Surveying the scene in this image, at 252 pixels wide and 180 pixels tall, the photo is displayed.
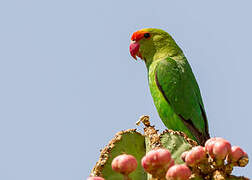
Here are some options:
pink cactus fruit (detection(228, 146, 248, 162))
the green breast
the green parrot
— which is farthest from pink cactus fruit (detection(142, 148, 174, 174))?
the green breast

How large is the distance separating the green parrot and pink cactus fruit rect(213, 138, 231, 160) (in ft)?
11.3

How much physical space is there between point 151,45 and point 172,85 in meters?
1.04

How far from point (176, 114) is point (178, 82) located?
1.75 feet

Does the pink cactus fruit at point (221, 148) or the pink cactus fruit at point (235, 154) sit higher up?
the pink cactus fruit at point (221, 148)

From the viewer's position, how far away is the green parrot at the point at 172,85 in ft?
18.8

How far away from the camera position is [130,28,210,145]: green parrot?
572 centimetres

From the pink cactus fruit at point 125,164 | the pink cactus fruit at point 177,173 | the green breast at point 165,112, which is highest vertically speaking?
the pink cactus fruit at point 125,164

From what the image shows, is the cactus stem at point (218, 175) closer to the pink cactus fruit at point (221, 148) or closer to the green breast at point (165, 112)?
the pink cactus fruit at point (221, 148)

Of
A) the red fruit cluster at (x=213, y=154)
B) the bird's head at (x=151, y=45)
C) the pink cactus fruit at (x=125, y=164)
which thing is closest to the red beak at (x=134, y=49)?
the bird's head at (x=151, y=45)

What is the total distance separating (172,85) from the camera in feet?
19.7

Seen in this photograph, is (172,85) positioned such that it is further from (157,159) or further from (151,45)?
(157,159)

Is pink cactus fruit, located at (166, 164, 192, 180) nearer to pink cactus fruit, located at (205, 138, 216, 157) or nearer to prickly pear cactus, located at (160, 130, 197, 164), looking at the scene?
pink cactus fruit, located at (205, 138, 216, 157)

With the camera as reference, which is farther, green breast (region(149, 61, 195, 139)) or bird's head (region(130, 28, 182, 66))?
bird's head (region(130, 28, 182, 66))

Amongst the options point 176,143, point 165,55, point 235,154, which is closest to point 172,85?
point 165,55
